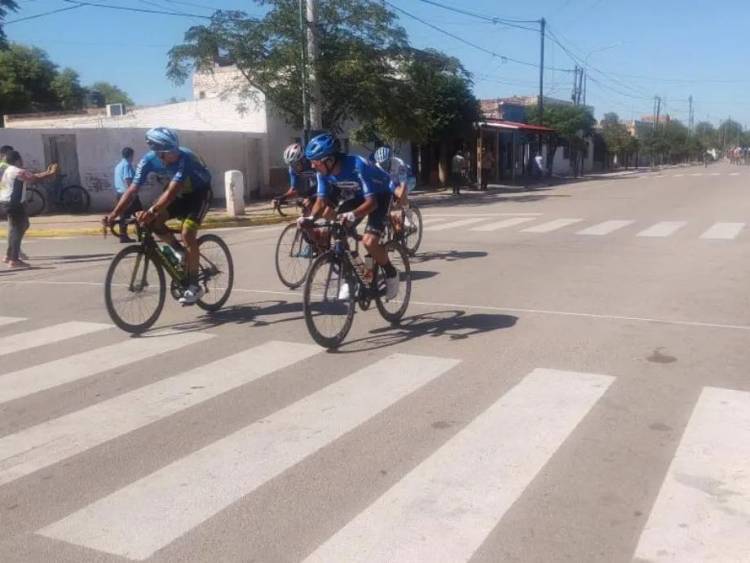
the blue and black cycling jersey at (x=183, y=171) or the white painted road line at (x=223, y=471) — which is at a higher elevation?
the blue and black cycling jersey at (x=183, y=171)

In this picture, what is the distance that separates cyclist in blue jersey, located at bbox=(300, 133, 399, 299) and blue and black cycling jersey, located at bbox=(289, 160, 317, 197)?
6.97ft

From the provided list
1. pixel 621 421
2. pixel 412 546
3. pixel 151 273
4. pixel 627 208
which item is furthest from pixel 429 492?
pixel 627 208

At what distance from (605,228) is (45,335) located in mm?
11840

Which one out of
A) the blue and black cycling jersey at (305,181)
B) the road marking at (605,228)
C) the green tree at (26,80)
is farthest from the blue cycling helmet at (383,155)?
the green tree at (26,80)

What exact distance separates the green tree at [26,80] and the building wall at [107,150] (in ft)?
92.6

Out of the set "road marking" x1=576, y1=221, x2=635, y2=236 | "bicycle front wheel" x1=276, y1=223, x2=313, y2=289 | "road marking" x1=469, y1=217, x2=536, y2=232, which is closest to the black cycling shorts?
"bicycle front wheel" x1=276, y1=223, x2=313, y2=289

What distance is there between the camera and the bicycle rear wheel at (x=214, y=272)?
7928 mm

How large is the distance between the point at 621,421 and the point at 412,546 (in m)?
2.06

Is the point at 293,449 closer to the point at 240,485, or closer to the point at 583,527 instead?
the point at 240,485

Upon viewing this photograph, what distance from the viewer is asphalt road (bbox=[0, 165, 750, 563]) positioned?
3.56 metres

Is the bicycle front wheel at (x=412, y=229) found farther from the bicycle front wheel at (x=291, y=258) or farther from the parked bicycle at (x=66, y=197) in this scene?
the parked bicycle at (x=66, y=197)

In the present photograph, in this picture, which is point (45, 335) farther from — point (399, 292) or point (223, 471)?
point (223, 471)

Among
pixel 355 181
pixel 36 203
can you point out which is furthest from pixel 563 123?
pixel 355 181

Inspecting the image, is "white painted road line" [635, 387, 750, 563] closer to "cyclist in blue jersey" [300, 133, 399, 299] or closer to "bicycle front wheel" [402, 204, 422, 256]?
"cyclist in blue jersey" [300, 133, 399, 299]
